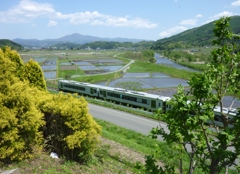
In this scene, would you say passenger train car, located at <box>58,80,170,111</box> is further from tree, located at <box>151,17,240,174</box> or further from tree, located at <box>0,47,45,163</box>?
tree, located at <box>151,17,240,174</box>

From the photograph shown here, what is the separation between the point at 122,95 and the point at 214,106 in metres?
24.4

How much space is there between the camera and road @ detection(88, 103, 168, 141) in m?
19.7

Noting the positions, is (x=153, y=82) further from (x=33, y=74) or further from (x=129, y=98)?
(x=33, y=74)

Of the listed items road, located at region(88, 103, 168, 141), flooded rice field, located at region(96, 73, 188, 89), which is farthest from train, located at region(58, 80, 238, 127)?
flooded rice field, located at region(96, 73, 188, 89)

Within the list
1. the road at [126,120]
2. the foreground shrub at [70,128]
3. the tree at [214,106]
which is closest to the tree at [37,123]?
the foreground shrub at [70,128]

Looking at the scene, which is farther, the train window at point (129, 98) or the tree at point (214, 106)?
the train window at point (129, 98)

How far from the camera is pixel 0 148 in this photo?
7.70m

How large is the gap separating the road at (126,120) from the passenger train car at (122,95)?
2.66 metres

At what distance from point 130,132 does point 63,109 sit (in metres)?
9.34

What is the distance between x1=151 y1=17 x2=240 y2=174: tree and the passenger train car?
676 inches

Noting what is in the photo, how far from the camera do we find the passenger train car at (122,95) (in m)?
24.7

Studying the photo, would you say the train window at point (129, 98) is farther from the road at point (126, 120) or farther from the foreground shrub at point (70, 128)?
the foreground shrub at point (70, 128)

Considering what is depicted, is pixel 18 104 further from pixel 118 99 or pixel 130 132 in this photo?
pixel 118 99

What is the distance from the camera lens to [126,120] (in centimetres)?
2167
